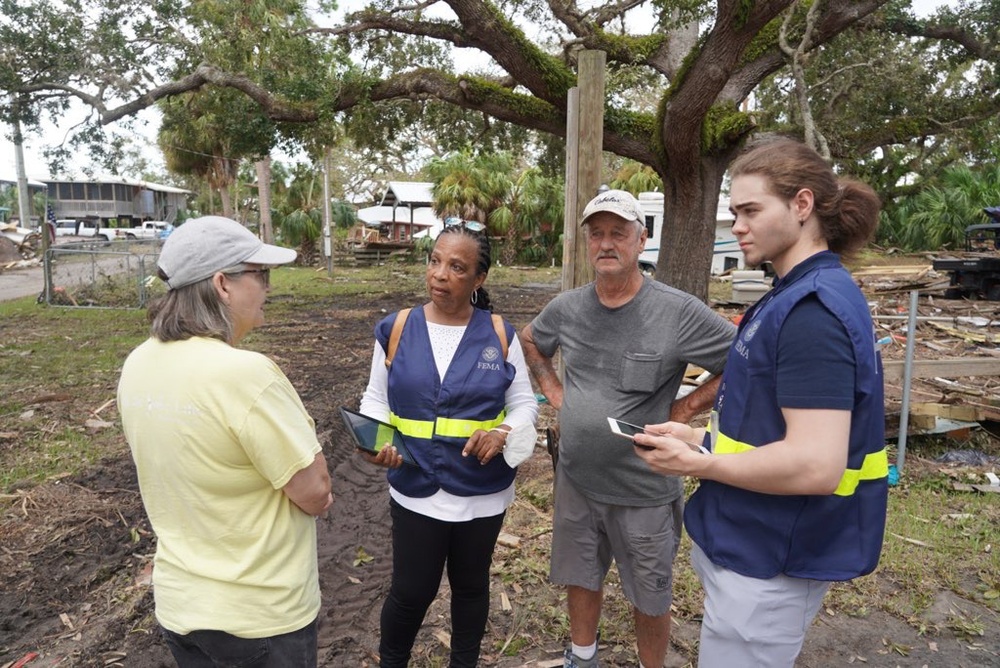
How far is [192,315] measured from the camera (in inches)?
72.9

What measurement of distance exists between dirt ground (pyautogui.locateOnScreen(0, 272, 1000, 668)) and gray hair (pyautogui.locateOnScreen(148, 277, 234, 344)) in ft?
6.81

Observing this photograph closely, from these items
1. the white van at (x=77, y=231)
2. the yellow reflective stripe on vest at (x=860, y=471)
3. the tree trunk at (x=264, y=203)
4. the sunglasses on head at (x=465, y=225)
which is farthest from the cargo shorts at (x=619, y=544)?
the white van at (x=77, y=231)

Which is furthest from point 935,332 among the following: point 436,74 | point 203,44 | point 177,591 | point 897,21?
point 203,44

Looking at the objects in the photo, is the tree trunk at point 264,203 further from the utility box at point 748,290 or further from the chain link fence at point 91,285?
the utility box at point 748,290

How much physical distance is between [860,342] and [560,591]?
2707 mm

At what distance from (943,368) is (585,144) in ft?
13.5

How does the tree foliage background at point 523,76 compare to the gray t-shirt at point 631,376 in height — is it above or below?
above

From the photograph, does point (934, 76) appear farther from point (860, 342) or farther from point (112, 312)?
point (112, 312)

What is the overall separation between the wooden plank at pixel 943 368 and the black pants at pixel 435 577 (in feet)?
15.4

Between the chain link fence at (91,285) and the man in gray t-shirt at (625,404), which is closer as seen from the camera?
the man in gray t-shirt at (625,404)

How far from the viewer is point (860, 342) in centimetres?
171

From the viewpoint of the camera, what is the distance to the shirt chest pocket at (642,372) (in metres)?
2.71

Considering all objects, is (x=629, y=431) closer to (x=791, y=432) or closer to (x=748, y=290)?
(x=791, y=432)

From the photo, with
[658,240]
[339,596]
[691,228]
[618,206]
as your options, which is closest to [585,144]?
[618,206]
